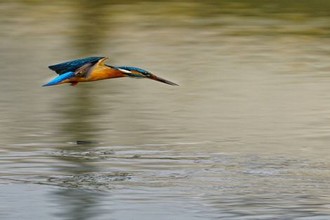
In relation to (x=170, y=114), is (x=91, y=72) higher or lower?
higher

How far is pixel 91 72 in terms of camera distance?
741cm

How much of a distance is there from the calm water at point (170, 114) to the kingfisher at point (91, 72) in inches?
27.9

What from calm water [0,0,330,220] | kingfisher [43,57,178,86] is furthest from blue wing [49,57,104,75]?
calm water [0,0,330,220]

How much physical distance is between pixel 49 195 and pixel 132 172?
75 centimetres

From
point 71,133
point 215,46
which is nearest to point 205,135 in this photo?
point 71,133

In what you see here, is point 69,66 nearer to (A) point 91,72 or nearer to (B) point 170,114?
(A) point 91,72

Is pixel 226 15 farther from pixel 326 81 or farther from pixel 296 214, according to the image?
pixel 296 214

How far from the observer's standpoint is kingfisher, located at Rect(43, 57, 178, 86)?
24.1 ft

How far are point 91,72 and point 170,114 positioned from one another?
336 centimetres

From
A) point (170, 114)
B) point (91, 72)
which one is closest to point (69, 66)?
point (91, 72)

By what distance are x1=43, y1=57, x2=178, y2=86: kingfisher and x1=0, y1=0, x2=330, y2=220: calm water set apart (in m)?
0.71

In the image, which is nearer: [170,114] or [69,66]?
[69,66]

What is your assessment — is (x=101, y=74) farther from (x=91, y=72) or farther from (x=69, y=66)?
(x=69, y=66)

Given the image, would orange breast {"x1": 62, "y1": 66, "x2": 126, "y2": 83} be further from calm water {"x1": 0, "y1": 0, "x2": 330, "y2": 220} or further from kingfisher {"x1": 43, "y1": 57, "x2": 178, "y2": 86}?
calm water {"x1": 0, "y1": 0, "x2": 330, "y2": 220}
